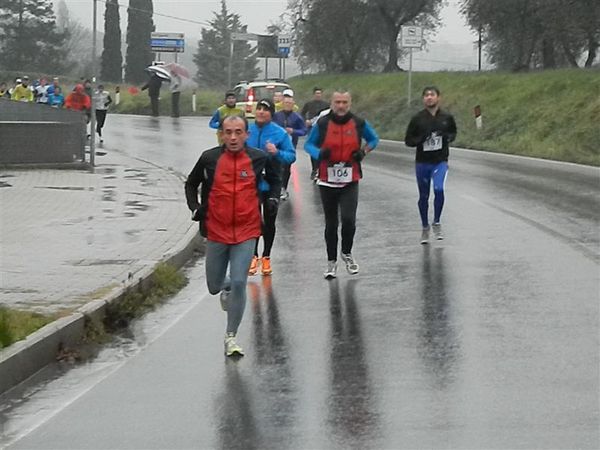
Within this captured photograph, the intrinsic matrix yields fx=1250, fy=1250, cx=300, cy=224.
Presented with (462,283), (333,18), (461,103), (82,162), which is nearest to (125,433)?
(462,283)

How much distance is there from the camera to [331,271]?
12.1 metres

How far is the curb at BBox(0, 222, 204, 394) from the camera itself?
7.96m

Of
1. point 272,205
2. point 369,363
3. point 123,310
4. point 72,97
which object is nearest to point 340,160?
point 272,205

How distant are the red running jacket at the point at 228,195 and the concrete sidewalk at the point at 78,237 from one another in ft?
4.29

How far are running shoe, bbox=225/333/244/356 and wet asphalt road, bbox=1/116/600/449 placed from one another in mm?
93

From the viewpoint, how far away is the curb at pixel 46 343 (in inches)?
314

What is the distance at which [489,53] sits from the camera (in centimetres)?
5734

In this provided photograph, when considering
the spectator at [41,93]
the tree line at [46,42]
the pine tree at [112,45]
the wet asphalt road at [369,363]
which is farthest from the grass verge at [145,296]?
the tree line at [46,42]

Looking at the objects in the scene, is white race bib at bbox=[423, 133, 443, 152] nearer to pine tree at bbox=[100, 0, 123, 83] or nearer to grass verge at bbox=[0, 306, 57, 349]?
grass verge at bbox=[0, 306, 57, 349]

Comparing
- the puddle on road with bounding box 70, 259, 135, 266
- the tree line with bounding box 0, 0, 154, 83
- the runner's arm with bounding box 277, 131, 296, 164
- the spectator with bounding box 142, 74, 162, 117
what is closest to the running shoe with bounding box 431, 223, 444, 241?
the runner's arm with bounding box 277, 131, 296, 164

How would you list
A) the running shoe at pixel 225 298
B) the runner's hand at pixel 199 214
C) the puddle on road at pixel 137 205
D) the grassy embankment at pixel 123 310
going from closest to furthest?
the grassy embankment at pixel 123 310 → the runner's hand at pixel 199 214 → the running shoe at pixel 225 298 → the puddle on road at pixel 137 205

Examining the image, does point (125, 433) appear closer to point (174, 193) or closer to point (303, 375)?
point (303, 375)

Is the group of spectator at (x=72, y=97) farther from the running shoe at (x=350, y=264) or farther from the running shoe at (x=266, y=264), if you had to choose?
the running shoe at (x=350, y=264)

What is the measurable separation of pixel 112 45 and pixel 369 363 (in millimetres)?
79136
